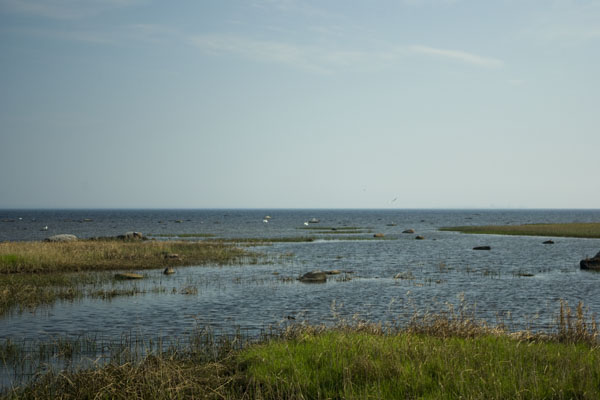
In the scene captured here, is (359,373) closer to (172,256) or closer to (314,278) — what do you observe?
(314,278)

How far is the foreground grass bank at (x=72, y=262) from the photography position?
27.6 meters

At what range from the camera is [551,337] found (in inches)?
610

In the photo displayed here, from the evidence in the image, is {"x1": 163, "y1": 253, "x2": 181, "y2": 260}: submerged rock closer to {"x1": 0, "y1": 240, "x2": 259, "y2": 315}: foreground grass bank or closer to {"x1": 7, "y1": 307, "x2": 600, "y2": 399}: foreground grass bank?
{"x1": 0, "y1": 240, "x2": 259, "y2": 315}: foreground grass bank

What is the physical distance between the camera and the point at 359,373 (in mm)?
11586

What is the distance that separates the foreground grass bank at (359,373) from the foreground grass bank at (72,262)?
15.1 meters

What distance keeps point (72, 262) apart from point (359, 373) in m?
33.5

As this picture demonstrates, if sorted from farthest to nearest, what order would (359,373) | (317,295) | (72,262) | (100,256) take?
(100,256) < (72,262) < (317,295) < (359,373)

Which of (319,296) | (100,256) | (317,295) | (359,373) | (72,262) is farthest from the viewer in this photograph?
(100,256)

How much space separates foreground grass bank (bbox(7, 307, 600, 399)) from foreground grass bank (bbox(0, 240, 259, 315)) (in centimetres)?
1508

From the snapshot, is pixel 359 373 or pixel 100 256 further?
pixel 100 256

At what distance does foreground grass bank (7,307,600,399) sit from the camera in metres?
10.2

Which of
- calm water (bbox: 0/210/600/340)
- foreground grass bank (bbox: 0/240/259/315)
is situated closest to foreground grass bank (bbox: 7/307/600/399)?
calm water (bbox: 0/210/600/340)

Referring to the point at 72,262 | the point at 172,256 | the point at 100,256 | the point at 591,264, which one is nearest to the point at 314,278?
the point at 172,256

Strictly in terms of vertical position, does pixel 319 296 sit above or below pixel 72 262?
below
